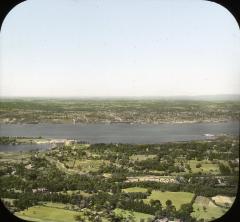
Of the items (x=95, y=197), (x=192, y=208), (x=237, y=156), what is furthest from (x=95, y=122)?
(x=237, y=156)

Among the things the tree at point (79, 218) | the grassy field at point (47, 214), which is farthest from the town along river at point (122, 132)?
the tree at point (79, 218)

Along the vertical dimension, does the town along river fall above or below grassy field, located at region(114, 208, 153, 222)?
above

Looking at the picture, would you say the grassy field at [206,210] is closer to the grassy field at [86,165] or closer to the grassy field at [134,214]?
the grassy field at [134,214]

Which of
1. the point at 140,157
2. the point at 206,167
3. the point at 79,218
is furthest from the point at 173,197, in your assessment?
the point at 79,218

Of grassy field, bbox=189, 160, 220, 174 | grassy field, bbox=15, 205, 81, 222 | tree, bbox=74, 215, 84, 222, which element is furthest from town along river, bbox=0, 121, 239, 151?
tree, bbox=74, 215, 84, 222

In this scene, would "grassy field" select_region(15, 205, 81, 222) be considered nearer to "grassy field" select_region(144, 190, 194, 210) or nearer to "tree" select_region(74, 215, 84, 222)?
"tree" select_region(74, 215, 84, 222)
